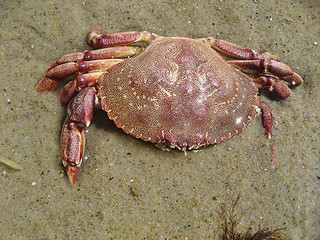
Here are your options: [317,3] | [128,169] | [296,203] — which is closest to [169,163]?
[128,169]

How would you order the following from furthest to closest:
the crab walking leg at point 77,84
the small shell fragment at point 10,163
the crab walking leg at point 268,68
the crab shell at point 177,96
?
the crab walking leg at point 268,68, the crab walking leg at point 77,84, the small shell fragment at point 10,163, the crab shell at point 177,96

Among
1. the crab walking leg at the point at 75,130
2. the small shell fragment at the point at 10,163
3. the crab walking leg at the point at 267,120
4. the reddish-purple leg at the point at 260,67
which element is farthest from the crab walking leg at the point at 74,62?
the crab walking leg at the point at 267,120

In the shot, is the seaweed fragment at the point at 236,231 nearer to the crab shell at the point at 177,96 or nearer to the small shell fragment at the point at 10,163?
the crab shell at the point at 177,96

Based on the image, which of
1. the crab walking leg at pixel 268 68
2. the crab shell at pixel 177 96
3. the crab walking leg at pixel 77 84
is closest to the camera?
the crab shell at pixel 177 96

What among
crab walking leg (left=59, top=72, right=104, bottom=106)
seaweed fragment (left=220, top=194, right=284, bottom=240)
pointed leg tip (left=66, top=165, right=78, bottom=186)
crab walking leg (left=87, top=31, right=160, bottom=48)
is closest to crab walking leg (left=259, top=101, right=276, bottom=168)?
seaweed fragment (left=220, top=194, right=284, bottom=240)

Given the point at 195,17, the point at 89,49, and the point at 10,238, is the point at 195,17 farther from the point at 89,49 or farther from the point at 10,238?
the point at 10,238

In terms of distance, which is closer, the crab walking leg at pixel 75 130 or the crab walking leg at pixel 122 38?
the crab walking leg at pixel 75 130

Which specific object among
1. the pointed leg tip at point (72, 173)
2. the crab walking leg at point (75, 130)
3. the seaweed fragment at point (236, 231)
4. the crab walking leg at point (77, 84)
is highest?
the crab walking leg at point (77, 84)
